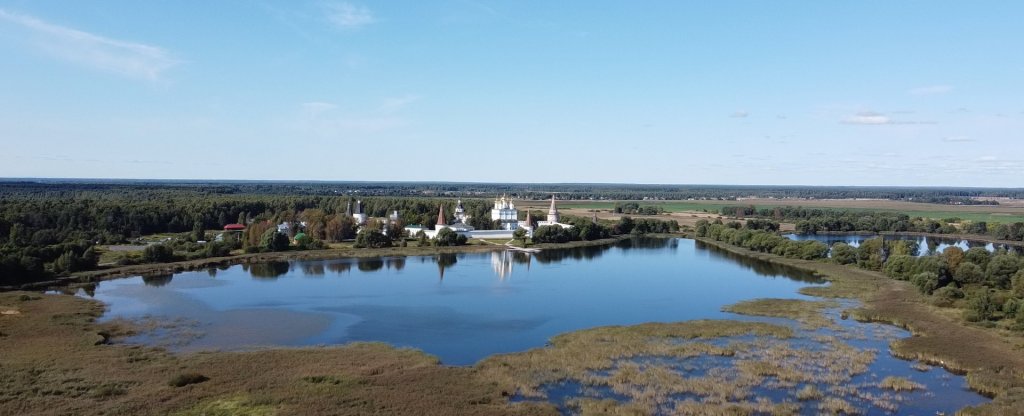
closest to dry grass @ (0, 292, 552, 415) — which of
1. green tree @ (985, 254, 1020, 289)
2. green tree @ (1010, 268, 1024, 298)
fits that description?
green tree @ (1010, 268, 1024, 298)

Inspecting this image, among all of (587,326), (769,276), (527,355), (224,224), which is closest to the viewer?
(527,355)

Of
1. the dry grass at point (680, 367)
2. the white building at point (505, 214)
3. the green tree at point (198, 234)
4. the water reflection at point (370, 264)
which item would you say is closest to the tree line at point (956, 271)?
the dry grass at point (680, 367)

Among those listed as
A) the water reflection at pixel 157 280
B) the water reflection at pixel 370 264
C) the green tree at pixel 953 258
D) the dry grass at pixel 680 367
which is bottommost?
the water reflection at pixel 370 264

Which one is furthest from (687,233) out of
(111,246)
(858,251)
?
(111,246)

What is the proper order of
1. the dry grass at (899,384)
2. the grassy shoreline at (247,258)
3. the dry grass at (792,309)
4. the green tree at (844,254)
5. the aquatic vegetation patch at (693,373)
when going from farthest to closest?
the green tree at (844,254), the grassy shoreline at (247,258), the dry grass at (792,309), the dry grass at (899,384), the aquatic vegetation patch at (693,373)

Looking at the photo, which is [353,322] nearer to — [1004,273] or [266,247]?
[266,247]

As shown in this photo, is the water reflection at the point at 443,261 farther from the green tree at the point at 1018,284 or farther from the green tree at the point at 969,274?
the green tree at the point at 1018,284

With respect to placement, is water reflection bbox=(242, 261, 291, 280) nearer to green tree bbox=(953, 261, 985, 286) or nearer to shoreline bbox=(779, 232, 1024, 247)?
green tree bbox=(953, 261, 985, 286)
